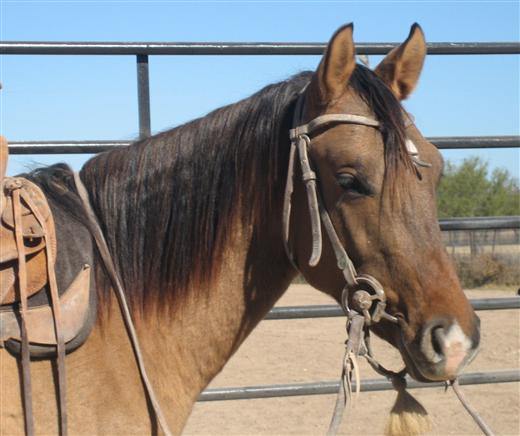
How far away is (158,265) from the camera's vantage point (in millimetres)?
2055

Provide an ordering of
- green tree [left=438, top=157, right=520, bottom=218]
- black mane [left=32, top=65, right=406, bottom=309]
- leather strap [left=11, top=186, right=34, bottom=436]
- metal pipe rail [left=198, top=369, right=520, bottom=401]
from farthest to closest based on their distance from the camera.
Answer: green tree [left=438, top=157, right=520, bottom=218] → metal pipe rail [left=198, top=369, right=520, bottom=401] → black mane [left=32, top=65, right=406, bottom=309] → leather strap [left=11, top=186, right=34, bottom=436]

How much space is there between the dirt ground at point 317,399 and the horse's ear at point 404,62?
2497mm

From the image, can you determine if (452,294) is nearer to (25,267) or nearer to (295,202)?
(295,202)

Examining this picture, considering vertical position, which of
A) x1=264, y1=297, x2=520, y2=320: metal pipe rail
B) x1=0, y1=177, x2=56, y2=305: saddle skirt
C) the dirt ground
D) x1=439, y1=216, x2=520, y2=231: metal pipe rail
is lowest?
the dirt ground

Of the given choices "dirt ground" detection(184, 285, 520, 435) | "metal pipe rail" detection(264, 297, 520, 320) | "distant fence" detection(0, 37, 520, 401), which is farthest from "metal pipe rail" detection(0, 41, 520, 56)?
"dirt ground" detection(184, 285, 520, 435)

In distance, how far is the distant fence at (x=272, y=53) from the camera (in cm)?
321

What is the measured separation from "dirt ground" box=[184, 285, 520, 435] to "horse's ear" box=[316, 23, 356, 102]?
8.80 ft

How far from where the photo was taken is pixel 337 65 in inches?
77.5

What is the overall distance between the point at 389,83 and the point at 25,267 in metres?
1.19

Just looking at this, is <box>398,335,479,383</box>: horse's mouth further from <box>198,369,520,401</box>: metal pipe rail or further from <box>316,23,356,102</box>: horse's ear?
<box>198,369,520,401</box>: metal pipe rail

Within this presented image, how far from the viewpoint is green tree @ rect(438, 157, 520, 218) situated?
2853 cm

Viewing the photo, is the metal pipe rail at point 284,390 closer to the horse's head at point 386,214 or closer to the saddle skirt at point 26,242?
the horse's head at point 386,214

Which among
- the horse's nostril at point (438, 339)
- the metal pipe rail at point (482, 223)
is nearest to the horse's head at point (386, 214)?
the horse's nostril at point (438, 339)
